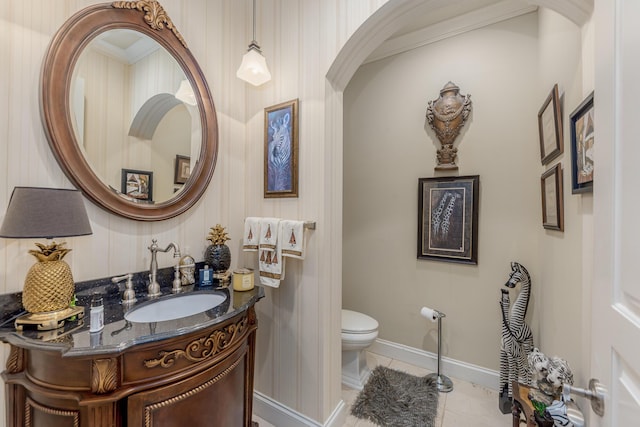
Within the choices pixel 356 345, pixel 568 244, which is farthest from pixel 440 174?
pixel 356 345

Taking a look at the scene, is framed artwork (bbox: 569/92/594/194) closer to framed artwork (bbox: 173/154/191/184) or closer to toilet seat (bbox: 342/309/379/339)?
toilet seat (bbox: 342/309/379/339)

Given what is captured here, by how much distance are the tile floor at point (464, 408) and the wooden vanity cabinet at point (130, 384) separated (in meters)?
0.96

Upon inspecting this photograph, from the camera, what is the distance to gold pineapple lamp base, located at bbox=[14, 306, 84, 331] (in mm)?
859

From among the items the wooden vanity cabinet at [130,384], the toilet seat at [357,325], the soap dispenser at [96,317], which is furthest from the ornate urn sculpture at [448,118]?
the soap dispenser at [96,317]

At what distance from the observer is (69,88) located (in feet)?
3.60

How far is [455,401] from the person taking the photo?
6.25 feet

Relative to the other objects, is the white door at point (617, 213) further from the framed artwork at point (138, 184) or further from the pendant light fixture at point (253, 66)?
the framed artwork at point (138, 184)

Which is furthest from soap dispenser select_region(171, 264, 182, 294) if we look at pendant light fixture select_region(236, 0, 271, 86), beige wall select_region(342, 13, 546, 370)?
beige wall select_region(342, 13, 546, 370)

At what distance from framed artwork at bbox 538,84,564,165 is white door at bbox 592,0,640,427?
0.86 metres

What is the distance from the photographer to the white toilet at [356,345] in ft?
6.48

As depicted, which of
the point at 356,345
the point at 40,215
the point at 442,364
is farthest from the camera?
the point at 442,364

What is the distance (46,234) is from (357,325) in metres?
1.89

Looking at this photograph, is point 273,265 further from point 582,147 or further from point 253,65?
point 582,147

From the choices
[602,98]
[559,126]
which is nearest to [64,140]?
[602,98]
